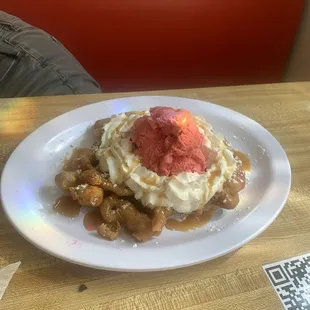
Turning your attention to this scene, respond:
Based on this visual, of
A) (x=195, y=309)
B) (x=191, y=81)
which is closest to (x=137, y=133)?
(x=195, y=309)

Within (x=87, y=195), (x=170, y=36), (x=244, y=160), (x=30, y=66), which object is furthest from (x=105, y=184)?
(x=170, y=36)

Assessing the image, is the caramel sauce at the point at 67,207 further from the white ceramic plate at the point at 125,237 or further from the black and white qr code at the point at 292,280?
the black and white qr code at the point at 292,280

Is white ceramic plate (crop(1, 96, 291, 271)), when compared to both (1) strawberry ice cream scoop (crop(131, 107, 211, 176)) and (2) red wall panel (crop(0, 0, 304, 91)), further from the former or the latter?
(2) red wall panel (crop(0, 0, 304, 91))

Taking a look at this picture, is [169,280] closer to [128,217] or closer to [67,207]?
[128,217]

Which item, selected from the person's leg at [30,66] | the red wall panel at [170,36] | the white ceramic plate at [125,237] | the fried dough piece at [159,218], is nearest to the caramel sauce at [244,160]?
the white ceramic plate at [125,237]

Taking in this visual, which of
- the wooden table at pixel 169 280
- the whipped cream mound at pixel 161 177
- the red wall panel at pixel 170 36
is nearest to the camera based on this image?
the wooden table at pixel 169 280

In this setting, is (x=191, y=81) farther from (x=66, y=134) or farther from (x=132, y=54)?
(x=66, y=134)
